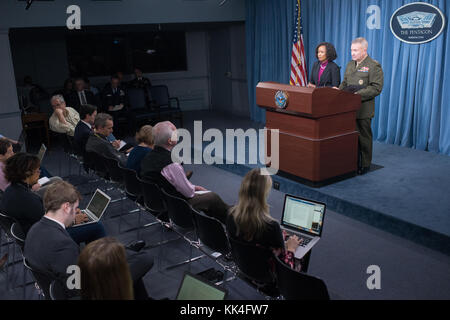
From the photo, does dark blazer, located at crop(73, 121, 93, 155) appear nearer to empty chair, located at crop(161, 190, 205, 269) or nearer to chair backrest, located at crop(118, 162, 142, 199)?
chair backrest, located at crop(118, 162, 142, 199)

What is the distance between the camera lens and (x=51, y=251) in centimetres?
270

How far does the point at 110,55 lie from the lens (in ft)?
37.4

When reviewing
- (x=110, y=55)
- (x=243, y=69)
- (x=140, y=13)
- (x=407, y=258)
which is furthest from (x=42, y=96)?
(x=407, y=258)

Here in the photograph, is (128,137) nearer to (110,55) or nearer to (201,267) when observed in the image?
(110,55)

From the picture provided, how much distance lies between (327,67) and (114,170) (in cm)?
302

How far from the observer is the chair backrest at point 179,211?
3656mm

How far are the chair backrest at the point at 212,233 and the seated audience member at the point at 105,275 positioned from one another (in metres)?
1.27

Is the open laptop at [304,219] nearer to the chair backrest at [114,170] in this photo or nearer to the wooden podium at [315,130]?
the wooden podium at [315,130]

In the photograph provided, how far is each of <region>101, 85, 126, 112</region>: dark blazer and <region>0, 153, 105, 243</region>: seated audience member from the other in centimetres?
561

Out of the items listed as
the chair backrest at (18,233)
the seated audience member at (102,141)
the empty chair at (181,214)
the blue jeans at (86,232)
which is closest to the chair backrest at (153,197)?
the empty chair at (181,214)

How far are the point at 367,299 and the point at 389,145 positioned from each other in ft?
13.6

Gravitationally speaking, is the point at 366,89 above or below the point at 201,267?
above

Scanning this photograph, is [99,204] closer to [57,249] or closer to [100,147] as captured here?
[57,249]

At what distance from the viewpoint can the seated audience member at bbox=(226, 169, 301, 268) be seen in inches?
111
